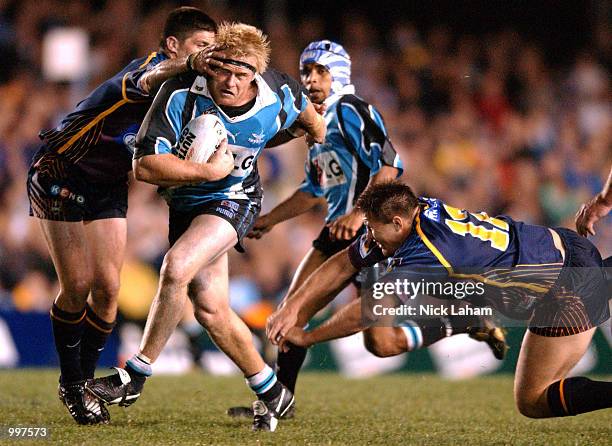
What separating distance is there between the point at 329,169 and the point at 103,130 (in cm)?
179

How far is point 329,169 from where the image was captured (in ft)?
23.8

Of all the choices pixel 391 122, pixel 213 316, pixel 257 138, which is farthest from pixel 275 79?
pixel 391 122

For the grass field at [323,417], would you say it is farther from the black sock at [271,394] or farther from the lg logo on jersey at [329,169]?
the lg logo on jersey at [329,169]

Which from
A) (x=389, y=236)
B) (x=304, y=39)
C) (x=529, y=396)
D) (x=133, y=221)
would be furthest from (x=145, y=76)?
(x=304, y=39)

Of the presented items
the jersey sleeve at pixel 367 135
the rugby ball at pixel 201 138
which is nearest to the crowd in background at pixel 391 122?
the jersey sleeve at pixel 367 135

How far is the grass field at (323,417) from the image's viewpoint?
18.4 feet

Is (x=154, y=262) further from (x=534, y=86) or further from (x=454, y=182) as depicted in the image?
(x=534, y=86)

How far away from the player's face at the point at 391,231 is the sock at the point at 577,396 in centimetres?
120

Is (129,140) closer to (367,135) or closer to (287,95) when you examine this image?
(287,95)

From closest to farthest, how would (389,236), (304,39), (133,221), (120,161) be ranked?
(389,236)
(120,161)
(133,221)
(304,39)

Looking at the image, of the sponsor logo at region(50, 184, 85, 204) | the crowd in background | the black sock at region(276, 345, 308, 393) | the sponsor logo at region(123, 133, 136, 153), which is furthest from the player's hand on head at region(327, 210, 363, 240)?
the crowd in background

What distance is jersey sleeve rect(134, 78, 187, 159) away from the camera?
215 inches

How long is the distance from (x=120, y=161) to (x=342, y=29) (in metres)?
10.1

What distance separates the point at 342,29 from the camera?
15.9 meters
